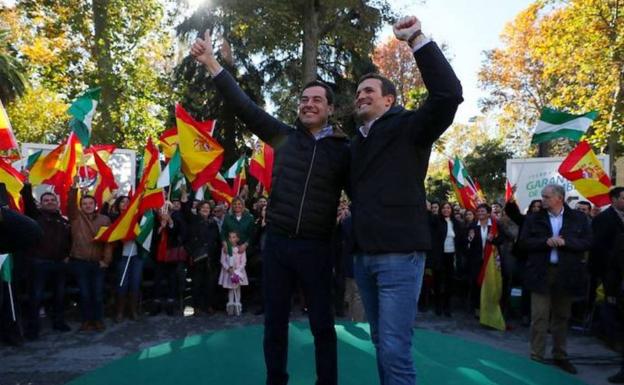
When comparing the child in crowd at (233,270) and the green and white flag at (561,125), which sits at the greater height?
the green and white flag at (561,125)

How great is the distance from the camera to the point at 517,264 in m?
8.87

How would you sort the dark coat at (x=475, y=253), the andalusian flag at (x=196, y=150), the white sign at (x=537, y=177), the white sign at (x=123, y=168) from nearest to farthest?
the andalusian flag at (x=196, y=150), the dark coat at (x=475, y=253), the white sign at (x=537, y=177), the white sign at (x=123, y=168)

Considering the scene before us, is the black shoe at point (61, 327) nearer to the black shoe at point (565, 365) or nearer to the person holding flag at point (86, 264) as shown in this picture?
the person holding flag at point (86, 264)

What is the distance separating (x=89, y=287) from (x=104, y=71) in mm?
12260

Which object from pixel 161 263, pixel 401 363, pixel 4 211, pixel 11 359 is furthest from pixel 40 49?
pixel 401 363

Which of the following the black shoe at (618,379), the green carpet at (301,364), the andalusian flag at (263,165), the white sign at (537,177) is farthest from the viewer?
the white sign at (537,177)

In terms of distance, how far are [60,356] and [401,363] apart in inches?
194

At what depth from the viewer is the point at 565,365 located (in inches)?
227

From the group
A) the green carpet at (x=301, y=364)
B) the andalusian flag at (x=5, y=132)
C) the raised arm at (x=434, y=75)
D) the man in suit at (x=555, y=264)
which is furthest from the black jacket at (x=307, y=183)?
the andalusian flag at (x=5, y=132)

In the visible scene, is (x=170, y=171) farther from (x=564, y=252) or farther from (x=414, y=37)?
(x=414, y=37)

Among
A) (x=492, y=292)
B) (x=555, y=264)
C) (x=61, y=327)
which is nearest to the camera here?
(x=555, y=264)

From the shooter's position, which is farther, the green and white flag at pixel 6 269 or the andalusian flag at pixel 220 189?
the andalusian flag at pixel 220 189

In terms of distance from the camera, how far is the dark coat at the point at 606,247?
19.3 feet

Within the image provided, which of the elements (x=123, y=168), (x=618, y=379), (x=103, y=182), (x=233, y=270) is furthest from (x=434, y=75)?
(x=123, y=168)
